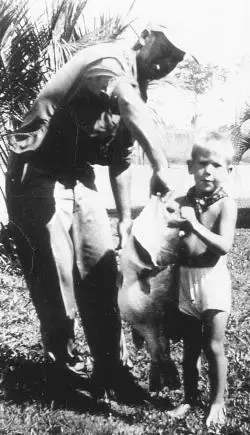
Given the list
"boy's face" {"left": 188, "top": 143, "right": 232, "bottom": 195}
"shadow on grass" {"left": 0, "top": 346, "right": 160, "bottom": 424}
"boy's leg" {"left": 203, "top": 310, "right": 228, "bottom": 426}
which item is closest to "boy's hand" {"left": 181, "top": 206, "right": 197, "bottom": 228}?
"boy's face" {"left": 188, "top": 143, "right": 232, "bottom": 195}

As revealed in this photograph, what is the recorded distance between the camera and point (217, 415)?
3160 mm

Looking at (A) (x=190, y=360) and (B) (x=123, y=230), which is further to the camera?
(B) (x=123, y=230)

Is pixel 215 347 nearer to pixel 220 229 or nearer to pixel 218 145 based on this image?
pixel 220 229

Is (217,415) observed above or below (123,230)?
below

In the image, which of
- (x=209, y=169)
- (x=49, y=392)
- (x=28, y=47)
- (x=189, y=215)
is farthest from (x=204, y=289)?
(x=28, y=47)

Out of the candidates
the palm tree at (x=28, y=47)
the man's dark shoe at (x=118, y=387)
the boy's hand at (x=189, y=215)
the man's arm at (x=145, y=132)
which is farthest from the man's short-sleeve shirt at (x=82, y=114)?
the palm tree at (x=28, y=47)

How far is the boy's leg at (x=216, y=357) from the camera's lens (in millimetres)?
3064

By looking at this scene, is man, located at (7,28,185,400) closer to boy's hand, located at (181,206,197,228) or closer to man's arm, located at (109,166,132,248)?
man's arm, located at (109,166,132,248)

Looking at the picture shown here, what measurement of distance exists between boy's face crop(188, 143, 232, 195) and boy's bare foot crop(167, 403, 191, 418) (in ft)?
4.24

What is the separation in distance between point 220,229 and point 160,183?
59cm

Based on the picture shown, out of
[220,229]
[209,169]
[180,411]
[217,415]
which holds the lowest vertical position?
[180,411]

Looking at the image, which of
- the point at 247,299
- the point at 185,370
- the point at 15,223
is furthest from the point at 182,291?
the point at 247,299

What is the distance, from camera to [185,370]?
11.1 ft

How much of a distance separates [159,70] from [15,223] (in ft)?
4.24
